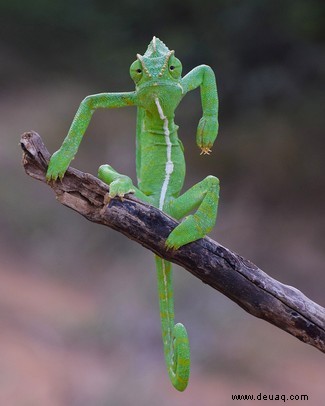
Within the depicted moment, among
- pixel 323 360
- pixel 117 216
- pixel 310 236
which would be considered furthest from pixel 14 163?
pixel 117 216

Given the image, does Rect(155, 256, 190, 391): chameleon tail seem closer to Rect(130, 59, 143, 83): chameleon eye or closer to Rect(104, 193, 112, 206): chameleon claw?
Rect(104, 193, 112, 206): chameleon claw

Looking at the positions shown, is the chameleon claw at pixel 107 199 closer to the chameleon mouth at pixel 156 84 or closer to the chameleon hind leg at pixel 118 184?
the chameleon hind leg at pixel 118 184

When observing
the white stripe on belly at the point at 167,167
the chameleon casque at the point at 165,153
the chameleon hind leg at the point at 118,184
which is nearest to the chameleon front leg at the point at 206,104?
the chameleon casque at the point at 165,153

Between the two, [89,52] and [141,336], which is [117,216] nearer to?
[141,336]

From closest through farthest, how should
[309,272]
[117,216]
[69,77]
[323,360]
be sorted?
[117,216], [323,360], [309,272], [69,77]

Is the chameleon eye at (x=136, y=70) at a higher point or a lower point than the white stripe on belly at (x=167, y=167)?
higher
